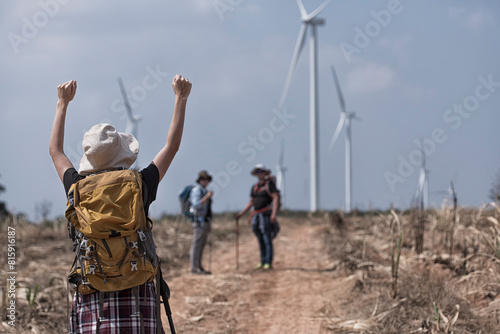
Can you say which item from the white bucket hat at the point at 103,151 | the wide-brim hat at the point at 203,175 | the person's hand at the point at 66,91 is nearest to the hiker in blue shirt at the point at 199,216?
the wide-brim hat at the point at 203,175

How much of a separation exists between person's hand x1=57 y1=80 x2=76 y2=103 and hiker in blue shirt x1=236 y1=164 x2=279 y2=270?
7578mm

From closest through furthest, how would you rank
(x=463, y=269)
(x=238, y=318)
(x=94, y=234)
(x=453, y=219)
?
(x=94, y=234)
(x=238, y=318)
(x=463, y=269)
(x=453, y=219)

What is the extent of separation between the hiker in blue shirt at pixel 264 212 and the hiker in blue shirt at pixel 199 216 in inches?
35.6

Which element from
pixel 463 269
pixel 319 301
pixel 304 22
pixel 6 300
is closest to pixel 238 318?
pixel 319 301

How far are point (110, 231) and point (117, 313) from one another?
0.44 m

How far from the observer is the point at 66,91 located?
3.54m

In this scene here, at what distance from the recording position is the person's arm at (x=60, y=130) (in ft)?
11.1

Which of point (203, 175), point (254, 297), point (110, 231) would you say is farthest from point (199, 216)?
point (110, 231)

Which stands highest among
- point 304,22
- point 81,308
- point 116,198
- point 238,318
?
point 304,22

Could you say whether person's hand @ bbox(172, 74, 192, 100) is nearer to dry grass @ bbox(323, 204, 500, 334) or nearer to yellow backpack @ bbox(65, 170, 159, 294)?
yellow backpack @ bbox(65, 170, 159, 294)

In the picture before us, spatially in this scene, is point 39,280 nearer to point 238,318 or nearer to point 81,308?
point 238,318

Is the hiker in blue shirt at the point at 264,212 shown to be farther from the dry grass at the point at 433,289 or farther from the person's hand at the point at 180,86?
the person's hand at the point at 180,86

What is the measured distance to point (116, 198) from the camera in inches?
119

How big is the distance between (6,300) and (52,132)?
3.70 m
